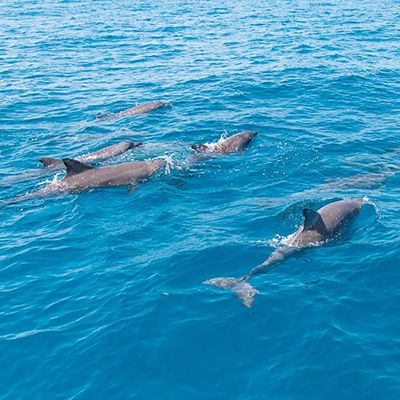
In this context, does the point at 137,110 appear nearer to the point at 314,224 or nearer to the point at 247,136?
the point at 247,136

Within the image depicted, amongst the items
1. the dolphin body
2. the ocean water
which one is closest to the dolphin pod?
the dolphin body

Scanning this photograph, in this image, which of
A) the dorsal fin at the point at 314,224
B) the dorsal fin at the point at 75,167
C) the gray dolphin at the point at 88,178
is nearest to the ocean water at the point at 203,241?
the gray dolphin at the point at 88,178

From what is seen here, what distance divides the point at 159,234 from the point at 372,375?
8103mm

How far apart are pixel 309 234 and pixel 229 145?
27.5ft

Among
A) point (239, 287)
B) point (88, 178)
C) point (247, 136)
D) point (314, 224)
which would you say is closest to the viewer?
point (239, 287)

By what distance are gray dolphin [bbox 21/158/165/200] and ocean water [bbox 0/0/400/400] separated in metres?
0.47

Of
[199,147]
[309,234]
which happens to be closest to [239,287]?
[309,234]

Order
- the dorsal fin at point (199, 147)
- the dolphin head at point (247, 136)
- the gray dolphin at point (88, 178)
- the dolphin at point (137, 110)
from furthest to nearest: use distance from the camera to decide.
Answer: the dolphin at point (137, 110), the dolphin head at point (247, 136), the dorsal fin at point (199, 147), the gray dolphin at point (88, 178)

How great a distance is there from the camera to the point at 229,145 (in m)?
24.0

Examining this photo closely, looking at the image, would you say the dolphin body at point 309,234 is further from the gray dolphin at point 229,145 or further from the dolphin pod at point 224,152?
the gray dolphin at point 229,145

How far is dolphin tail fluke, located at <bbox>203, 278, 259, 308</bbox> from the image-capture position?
46.2 feet

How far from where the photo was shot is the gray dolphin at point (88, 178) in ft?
67.6

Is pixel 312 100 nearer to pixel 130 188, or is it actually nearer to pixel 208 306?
pixel 130 188

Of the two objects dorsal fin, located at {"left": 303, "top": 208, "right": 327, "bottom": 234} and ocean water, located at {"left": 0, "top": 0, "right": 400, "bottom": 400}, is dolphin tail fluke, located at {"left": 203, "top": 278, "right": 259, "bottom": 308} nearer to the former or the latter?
ocean water, located at {"left": 0, "top": 0, "right": 400, "bottom": 400}
